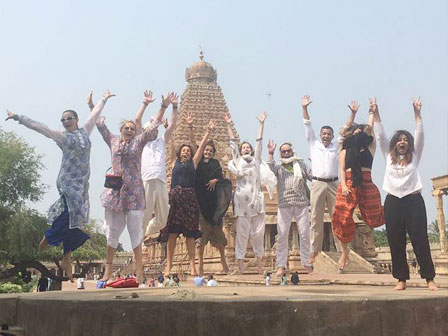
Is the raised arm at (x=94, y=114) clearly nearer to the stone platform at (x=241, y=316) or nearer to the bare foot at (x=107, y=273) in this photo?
the bare foot at (x=107, y=273)

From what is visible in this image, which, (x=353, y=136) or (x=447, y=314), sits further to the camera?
(x=353, y=136)

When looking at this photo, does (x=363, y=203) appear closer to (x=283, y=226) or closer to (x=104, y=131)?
(x=283, y=226)

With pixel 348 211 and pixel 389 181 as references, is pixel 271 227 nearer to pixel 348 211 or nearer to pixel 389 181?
pixel 348 211

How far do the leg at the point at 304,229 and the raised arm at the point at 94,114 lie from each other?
3.70 m

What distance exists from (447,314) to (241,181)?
574cm

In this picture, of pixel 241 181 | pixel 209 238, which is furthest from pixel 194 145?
pixel 209 238

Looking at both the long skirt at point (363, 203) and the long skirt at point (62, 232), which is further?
the long skirt at point (363, 203)

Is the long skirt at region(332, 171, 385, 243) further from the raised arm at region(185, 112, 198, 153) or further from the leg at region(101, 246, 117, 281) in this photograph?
the leg at region(101, 246, 117, 281)

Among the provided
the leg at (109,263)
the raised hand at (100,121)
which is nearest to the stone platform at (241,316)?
the leg at (109,263)

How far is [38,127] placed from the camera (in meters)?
7.20

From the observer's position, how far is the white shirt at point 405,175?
5621 mm

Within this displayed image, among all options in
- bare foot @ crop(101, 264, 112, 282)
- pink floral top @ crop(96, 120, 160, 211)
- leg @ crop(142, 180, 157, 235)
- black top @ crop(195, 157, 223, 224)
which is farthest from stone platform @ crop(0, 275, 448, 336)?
black top @ crop(195, 157, 223, 224)

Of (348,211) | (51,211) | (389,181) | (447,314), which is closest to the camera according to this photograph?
(447,314)

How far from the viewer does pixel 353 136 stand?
7875 millimetres
